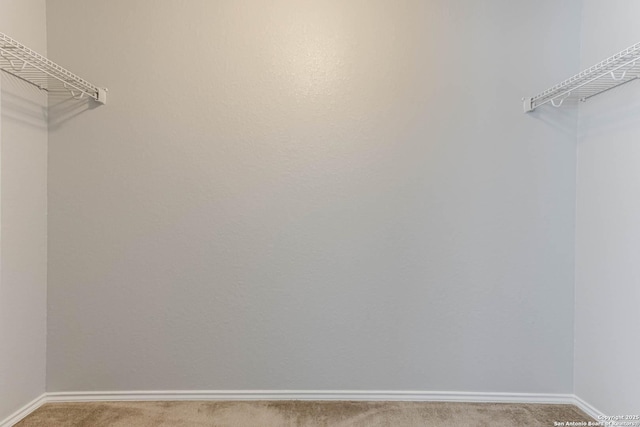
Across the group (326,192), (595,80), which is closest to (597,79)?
(595,80)

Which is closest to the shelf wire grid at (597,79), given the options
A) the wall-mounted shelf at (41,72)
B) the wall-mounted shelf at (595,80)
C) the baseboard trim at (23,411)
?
the wall-mounted shelf at (595,80)

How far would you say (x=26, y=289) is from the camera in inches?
70.8

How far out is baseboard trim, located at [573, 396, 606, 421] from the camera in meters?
1.77

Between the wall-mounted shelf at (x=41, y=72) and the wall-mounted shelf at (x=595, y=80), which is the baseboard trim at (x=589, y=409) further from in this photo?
the wall-mounted shelf at (x=41, y=72)

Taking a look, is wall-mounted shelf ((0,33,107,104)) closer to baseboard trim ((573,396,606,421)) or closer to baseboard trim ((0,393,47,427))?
baseboard trim ((0,393,47,427))

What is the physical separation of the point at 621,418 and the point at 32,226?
2.96 meters

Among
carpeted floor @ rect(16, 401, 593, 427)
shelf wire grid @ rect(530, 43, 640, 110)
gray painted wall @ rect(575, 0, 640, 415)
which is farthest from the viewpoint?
carpeted floor @ rect(16, 401, 593, 427)

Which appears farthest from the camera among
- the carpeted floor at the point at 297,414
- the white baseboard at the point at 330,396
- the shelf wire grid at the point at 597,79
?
the white baseboard at the point at 330,396

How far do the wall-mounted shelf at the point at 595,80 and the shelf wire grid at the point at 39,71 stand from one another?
2321mm

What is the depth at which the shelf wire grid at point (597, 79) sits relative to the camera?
56.2 inches

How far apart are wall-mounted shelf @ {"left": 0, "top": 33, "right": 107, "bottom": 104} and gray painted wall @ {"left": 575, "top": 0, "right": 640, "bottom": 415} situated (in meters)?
2.58

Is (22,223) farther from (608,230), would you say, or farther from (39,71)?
(608,230)

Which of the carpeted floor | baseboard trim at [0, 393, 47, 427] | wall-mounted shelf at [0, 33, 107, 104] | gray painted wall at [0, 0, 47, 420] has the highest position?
wall-mounted shelf at [0, 33, 107, 104]

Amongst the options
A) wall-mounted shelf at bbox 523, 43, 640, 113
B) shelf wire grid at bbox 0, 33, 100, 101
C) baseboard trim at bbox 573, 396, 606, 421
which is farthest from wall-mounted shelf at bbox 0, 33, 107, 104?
baseboard trim at bbox 573, 396, 606, 421
